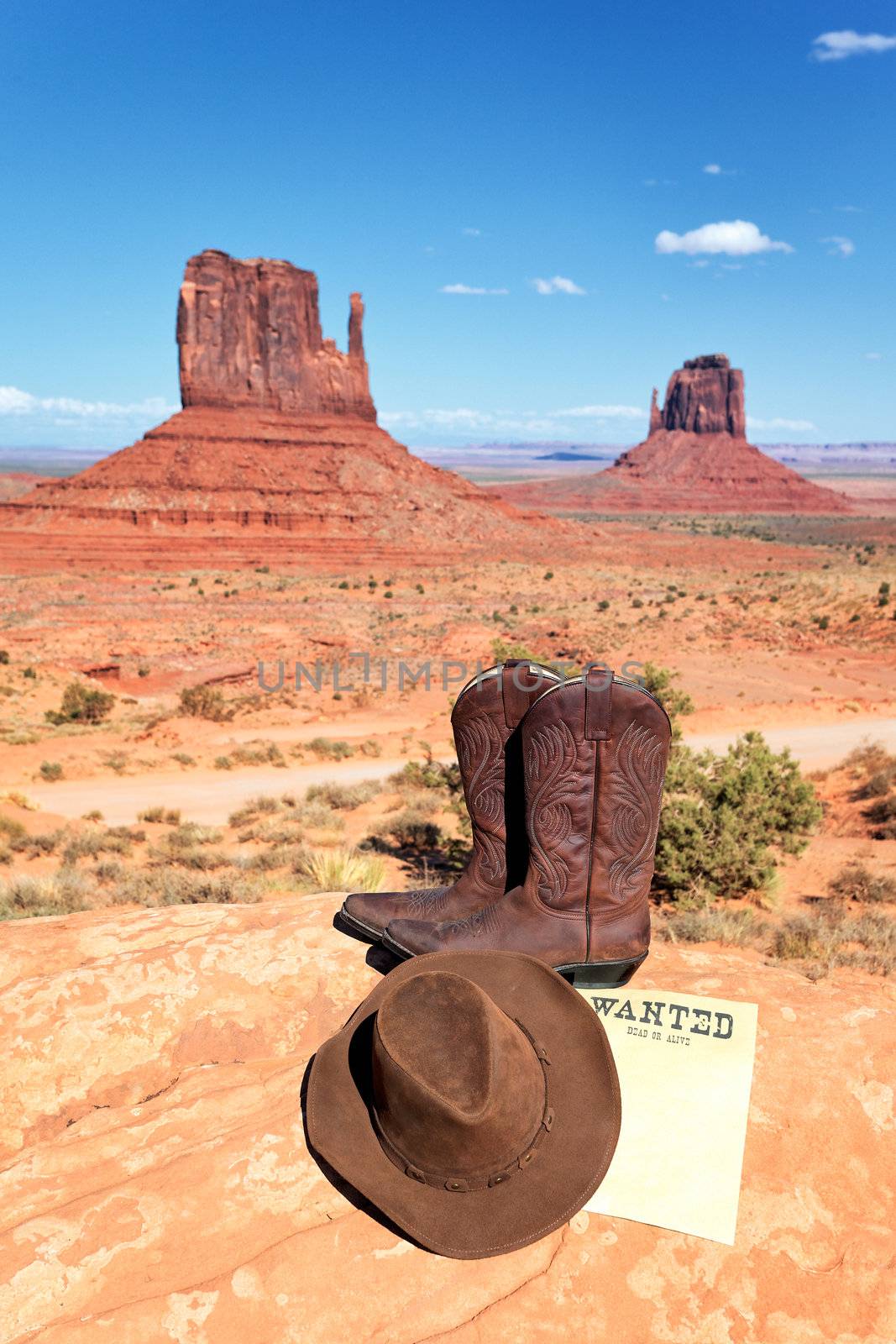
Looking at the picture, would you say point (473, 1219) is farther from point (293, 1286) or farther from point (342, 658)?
point (342, 658)

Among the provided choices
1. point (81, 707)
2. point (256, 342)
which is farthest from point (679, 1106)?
point (256, 342)

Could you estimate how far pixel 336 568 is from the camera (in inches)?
1832

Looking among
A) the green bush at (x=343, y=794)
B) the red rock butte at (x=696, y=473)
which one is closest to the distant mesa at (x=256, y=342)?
the red rock butte at (x=696, y=473)

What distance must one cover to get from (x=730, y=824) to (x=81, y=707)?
1502 cm

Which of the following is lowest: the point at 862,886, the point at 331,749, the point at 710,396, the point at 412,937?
the point at 331,749

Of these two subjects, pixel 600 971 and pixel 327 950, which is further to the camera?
pixel 327 950

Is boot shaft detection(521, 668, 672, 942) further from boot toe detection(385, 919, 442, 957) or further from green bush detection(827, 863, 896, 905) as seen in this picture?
green bush detection(827, 863, 896, 905)

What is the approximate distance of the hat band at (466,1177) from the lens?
209cm

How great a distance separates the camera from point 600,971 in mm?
2955

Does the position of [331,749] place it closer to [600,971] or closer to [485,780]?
[485,780]

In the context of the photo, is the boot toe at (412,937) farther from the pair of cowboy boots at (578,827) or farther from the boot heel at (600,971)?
the boot heel at (600,971)

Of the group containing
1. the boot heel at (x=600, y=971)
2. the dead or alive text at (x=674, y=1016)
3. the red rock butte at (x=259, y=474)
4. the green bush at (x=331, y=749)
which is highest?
the red rock butte at (x=259, y=474)

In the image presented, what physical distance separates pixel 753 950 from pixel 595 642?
71.3 feet

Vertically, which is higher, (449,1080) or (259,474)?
(259,474)
